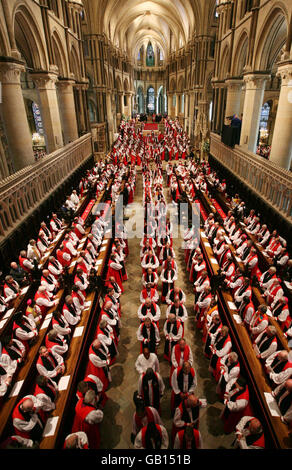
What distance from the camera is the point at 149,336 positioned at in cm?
556

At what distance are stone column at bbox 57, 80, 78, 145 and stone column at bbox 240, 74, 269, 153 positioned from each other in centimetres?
1024

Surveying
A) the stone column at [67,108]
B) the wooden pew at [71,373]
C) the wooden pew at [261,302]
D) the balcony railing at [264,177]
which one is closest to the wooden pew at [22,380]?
the wooden pew at [71,373]

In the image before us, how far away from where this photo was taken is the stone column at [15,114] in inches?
351

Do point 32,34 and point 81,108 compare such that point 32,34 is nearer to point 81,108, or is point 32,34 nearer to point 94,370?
point 81,108

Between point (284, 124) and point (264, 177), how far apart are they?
6.41 feet

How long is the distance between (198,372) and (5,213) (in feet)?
22.9

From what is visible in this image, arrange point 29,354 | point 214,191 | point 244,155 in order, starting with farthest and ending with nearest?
point 214,191, point 244,155, point 29,354

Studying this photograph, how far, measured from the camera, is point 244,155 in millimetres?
12750

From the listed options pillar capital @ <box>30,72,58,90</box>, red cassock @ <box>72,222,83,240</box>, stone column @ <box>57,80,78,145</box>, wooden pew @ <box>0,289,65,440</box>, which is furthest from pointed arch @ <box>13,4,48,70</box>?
wooden pew @ <box>0,289,65,440</box>

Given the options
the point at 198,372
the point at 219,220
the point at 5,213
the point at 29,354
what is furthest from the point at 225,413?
the point at 5,213

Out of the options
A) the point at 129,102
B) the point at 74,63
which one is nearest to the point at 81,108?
the point at 74,63

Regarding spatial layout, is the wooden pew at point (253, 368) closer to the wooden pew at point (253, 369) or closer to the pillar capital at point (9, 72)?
the wooden pew at point (253, 369)

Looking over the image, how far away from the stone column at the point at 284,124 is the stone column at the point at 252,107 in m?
3.39

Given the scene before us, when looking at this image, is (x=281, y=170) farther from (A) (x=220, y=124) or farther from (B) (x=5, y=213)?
(A) (x=220, y=124)
